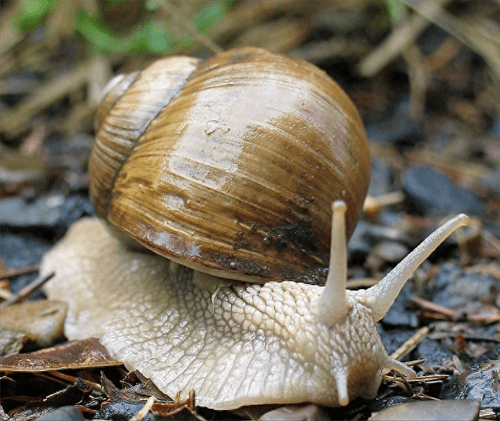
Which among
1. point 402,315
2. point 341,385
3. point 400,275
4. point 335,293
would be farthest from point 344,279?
point 402,315

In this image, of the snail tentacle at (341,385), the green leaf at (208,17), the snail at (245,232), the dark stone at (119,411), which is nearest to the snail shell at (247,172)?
the snail at (245,232)

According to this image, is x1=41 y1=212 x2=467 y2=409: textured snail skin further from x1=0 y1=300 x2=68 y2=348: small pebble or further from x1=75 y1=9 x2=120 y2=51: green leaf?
x1=75 y1=9 x2=120 y2=51: green leaf

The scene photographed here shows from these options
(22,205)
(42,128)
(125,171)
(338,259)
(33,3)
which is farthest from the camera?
(42,128)

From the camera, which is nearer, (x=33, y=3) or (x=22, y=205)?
(x=22, y=205)

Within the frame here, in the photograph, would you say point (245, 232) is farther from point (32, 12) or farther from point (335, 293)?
point (32, 12)

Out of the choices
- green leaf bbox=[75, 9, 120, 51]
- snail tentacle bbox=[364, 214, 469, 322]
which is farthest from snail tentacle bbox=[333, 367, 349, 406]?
green leaf bbox=[75, 9, 120, 51]

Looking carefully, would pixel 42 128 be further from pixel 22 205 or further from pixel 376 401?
pixel 376 401

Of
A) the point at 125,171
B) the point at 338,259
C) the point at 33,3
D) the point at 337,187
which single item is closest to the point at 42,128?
the point at 33,3
